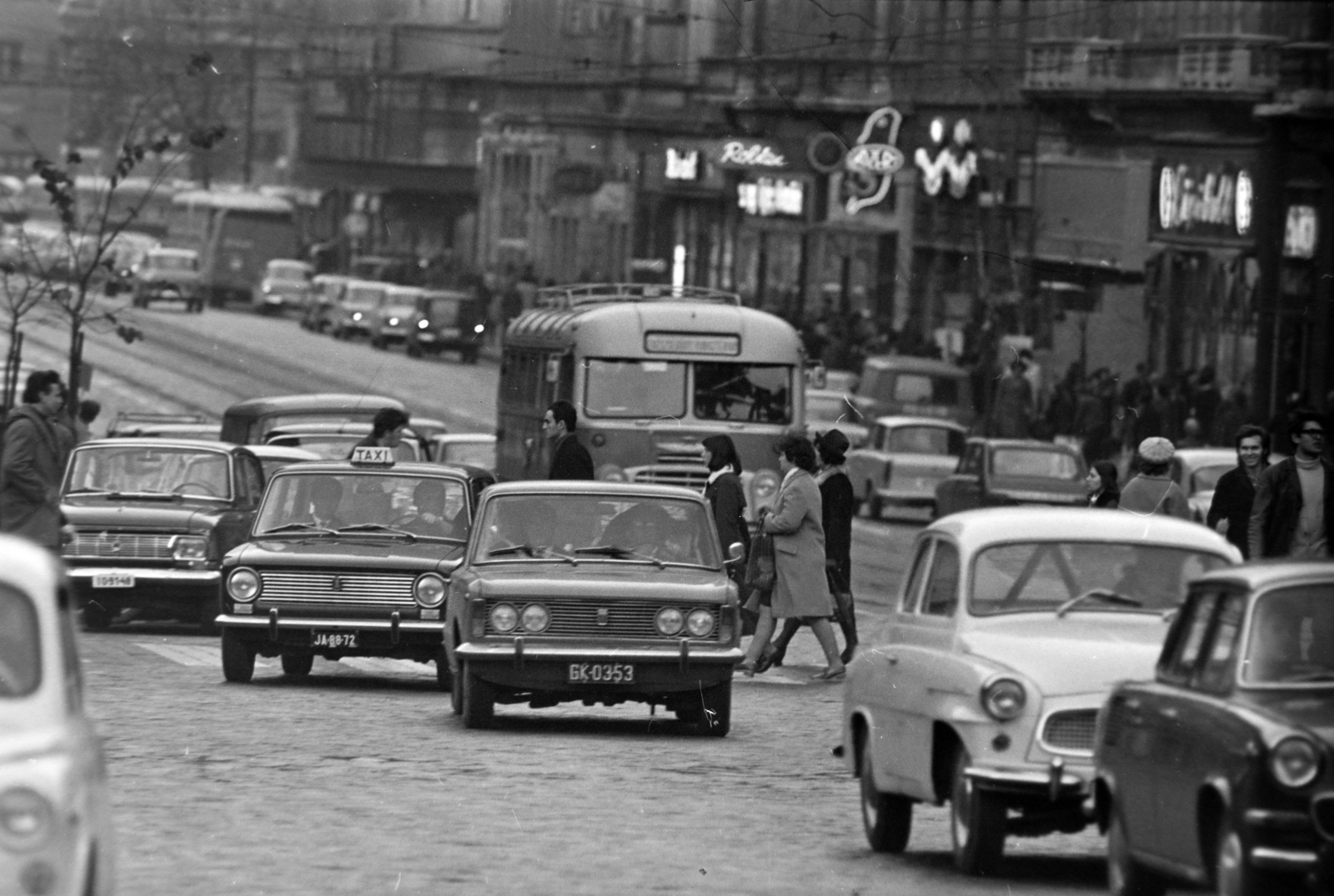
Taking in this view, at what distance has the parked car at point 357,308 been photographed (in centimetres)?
7306

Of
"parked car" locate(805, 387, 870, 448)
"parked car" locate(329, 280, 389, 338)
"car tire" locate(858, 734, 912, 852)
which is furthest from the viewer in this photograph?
"parked car" locate(329, 280, 389, 338)

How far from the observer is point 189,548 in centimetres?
2183

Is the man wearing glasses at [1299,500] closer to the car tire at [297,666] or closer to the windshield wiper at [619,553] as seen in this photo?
the windshield wiper at [619,553]

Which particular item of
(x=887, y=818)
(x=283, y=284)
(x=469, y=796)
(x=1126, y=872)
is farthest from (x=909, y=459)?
(x=283, y=284)

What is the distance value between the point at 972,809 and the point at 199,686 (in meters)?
8.49

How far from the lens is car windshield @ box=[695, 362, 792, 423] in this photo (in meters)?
27.6

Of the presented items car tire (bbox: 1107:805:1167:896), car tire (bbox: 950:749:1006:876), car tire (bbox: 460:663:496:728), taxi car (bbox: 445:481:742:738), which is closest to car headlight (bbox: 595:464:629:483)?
taxi car (bbox: 445:481:742:738)

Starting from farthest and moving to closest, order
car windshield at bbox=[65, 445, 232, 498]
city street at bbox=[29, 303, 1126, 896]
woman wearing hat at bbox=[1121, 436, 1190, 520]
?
car windshield at bbox=[65, 445, 232, 498]
woman wearing hat at bbox=[1121, 436, 1190, 520]
city street at bbox=[29, 303, 1126, 896]

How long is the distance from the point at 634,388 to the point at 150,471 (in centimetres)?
605

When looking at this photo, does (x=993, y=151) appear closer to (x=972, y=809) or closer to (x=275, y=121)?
(x=972, y=809)

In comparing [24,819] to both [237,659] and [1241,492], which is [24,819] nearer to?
[237,659]

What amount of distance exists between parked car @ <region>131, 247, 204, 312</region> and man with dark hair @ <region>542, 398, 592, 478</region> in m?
57.0

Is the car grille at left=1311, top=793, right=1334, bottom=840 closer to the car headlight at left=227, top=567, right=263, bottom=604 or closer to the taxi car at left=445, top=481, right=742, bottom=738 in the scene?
the taxi car at left=445, top=481, right=742, bottom=738

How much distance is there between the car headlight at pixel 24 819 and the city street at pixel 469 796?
266 centimetres
